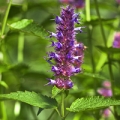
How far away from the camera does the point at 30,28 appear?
76.8 inches

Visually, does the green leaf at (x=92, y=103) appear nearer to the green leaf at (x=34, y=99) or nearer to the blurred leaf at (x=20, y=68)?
the green leaf at (x=34, y=99)

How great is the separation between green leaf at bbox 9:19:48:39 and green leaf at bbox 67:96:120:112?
1.18 feet

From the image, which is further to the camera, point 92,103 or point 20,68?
point 20,68

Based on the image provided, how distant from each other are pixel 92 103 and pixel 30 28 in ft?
1.67

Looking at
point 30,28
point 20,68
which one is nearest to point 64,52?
point 30,28

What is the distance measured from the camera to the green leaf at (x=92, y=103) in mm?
1576

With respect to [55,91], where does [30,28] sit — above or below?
above

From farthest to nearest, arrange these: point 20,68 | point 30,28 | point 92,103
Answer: point 20,68 → point 30,28 → point 92,103

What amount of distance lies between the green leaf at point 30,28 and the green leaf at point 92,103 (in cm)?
36

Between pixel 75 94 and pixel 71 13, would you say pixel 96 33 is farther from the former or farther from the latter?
pixel 71 13

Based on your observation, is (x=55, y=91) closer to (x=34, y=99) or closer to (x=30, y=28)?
(x=34, y=99)

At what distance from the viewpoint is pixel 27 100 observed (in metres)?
1.63

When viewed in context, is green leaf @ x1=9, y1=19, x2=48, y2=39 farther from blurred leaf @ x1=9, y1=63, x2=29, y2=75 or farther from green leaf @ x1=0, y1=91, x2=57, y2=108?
blurred leaf @ x1=9, y1=63, x2=29, y2=75

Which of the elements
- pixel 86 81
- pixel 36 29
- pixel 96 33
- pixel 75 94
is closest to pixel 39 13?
pixel 96 33
